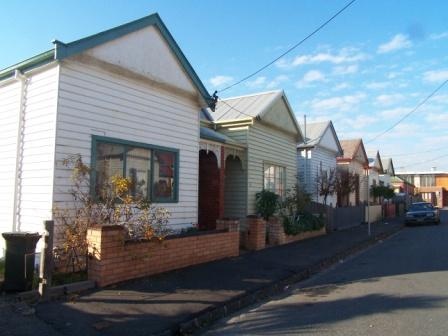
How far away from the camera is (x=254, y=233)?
14.4 metres

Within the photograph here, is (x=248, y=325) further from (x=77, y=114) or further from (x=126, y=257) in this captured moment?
(x=77, y=114)

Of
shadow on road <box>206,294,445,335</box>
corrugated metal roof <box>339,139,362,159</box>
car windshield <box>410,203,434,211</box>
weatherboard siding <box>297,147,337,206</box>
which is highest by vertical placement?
corrugated metal roof <box>339,139,362,159</box>

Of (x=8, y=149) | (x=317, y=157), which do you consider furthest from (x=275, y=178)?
(x=8, y=149)

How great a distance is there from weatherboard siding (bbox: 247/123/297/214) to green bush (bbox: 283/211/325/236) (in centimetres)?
Answer: 142

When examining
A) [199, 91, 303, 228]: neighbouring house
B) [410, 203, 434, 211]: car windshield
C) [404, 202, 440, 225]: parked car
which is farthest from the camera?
[410, 203, 434, 211]: car windshield

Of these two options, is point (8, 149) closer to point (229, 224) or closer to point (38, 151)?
point (38, 151)

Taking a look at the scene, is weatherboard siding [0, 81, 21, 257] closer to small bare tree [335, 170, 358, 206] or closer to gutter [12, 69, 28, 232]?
gutter [12, 69, 28, 232]

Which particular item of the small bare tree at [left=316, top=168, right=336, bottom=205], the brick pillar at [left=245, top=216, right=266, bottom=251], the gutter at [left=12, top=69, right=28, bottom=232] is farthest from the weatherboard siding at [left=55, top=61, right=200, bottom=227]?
the small bare tree at [left=316, top=168, right=336, bottom=205]

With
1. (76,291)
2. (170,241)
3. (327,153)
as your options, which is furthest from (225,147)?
(327,153)

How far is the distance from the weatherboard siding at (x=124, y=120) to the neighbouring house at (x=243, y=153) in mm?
1600

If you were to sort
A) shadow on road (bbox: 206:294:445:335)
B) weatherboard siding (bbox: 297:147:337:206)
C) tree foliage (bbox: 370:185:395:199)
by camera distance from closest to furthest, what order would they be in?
1. shadow on road (bbox: 206:294:445:335)
2. weatherboard siding (bbox: 297:147:337:206)
3. tree foliage (bbox: 370:185:395:199)

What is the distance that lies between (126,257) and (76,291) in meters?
1.27

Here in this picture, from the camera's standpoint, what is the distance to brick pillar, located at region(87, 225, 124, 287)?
8266 millimetres

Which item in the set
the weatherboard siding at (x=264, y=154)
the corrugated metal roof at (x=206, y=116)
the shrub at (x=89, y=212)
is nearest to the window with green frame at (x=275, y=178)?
the weatherboard siding at (x=264, y=154)
